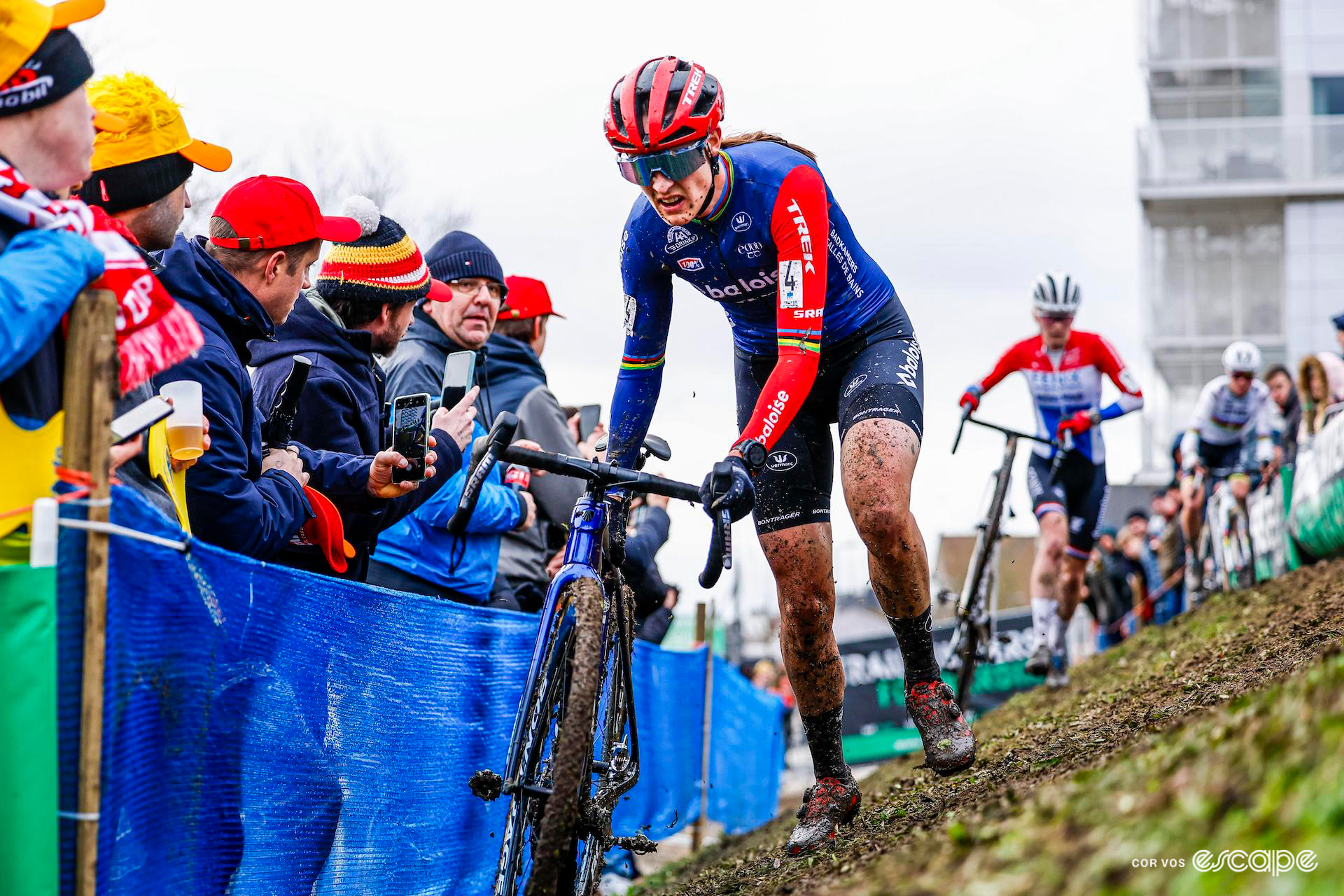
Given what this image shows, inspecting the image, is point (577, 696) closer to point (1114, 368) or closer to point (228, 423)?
point (228, 423)

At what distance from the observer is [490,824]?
5543 millimetres

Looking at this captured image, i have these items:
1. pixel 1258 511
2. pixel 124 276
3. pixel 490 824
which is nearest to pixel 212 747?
pixel 124 276

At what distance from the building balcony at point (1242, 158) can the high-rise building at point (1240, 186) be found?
0.04 m

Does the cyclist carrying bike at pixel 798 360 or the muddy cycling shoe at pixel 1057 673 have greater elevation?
the cyclist carrying bike at pixel 798 360

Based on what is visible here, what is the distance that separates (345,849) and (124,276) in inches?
75.4

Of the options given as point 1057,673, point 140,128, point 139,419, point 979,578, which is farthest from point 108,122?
point 1057,673

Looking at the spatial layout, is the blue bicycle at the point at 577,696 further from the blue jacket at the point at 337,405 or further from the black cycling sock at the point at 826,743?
the black cycling sock at the point at 826,743

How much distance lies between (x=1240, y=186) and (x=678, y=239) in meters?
42.9

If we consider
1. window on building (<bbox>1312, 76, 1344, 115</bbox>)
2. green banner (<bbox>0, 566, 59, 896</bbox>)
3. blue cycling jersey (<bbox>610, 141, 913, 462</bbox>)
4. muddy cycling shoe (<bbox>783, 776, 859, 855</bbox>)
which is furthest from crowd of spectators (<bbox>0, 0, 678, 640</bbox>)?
window on building (<bbox>1312, 76, 1344, 115</bbox>)

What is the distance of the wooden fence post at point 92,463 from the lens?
2.70 m

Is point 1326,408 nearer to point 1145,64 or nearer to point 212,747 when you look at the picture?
point 212,747

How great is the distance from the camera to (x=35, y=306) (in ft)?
8.86

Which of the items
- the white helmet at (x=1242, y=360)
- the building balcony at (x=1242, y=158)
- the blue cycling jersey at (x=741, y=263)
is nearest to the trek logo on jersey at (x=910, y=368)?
the blue cycling jersey at (x=741, y=263)

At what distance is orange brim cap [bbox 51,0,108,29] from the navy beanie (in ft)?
Result: 11.1
